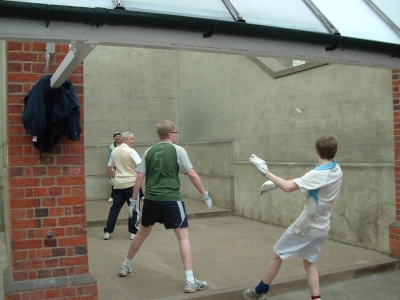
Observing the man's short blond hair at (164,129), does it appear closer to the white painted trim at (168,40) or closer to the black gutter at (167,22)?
the white painted trim at (168,40)

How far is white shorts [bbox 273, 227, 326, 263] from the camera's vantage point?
396 cm

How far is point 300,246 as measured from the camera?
3.97 metres

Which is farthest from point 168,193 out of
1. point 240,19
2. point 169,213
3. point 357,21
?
point 357,21

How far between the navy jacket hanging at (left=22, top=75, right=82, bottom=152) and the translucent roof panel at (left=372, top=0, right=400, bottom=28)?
10.4 feet

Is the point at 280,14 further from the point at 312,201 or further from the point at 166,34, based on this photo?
the point at 312,201

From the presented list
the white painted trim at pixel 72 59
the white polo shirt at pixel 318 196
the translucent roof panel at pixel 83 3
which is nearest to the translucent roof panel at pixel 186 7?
the translucent roof panel at pixel 83 3

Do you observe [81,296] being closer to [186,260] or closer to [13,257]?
[13,257]

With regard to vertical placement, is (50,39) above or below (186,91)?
below

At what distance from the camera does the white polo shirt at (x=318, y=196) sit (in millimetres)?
3732

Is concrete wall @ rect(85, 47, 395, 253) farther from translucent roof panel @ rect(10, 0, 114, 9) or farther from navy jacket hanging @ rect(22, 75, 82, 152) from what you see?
translucent roof panel @ rect(10, 0, 114, 9)

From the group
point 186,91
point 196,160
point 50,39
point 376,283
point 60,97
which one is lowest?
point 376,283

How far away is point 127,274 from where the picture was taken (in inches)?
200

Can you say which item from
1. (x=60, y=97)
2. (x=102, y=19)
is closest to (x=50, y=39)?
(x=102, y=19)

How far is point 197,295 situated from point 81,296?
44.7 inches
